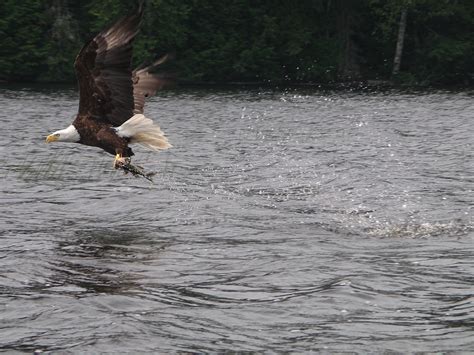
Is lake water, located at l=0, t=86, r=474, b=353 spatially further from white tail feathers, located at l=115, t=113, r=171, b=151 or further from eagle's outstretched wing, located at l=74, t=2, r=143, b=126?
eagle's outstretched wing, located at l=74, t=2, r=143, b=126

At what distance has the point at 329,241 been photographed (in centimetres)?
1098

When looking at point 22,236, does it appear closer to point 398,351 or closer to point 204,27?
point 398,351

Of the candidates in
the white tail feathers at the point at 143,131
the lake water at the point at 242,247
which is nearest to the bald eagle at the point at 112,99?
the white tail feathers at the point at 143,131

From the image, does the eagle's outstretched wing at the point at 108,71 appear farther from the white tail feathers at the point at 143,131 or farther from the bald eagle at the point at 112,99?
the white tail feathers at the point at 143,131

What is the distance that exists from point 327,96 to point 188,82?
8.57 m

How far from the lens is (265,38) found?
4512cm

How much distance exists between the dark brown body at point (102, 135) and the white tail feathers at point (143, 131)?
0.37 ft

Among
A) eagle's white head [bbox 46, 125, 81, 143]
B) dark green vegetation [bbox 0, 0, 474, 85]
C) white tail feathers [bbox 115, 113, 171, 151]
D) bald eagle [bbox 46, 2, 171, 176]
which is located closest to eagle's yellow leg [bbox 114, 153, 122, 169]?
bald eagle [bbox 46, 2, 171, 176]

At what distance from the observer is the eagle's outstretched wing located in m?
10.5

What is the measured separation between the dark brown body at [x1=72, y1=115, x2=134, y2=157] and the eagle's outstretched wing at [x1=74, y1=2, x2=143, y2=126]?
82mm

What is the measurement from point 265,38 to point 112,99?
34.5 metres

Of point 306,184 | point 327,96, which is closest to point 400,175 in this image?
point 306,184

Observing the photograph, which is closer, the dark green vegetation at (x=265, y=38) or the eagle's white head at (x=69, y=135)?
the eagle's white head at (x=69, y=135)

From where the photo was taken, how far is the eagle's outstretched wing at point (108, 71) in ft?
34.6
